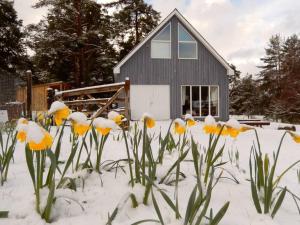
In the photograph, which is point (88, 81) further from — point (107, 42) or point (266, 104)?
point (266, 104)

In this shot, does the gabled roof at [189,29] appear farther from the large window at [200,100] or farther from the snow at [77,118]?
the snow at [77,118]

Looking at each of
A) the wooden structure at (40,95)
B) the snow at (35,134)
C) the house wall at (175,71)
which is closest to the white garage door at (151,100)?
the house wall at (175,71)

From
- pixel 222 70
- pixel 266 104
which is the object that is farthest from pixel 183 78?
pixel 266 104

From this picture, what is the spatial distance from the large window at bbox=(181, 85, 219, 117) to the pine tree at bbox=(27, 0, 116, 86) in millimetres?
7769

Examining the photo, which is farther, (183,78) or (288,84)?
(288,84)

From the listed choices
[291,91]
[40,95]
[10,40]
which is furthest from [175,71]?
[291,91]

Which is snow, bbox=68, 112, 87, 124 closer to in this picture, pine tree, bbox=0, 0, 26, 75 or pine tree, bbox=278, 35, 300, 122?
pine tree, bbox=0, 0, 26, 75

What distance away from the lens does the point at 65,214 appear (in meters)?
1.21

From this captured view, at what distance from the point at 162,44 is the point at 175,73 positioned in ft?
5.38

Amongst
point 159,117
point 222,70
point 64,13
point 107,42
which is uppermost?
point 64,13

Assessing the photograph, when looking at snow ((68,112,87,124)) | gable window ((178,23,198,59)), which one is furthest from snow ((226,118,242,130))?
gable window ((178,23,198,59))

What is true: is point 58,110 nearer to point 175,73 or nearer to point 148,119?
point 148,119

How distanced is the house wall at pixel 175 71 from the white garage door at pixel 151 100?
25 cm

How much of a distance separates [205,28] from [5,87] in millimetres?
18177
